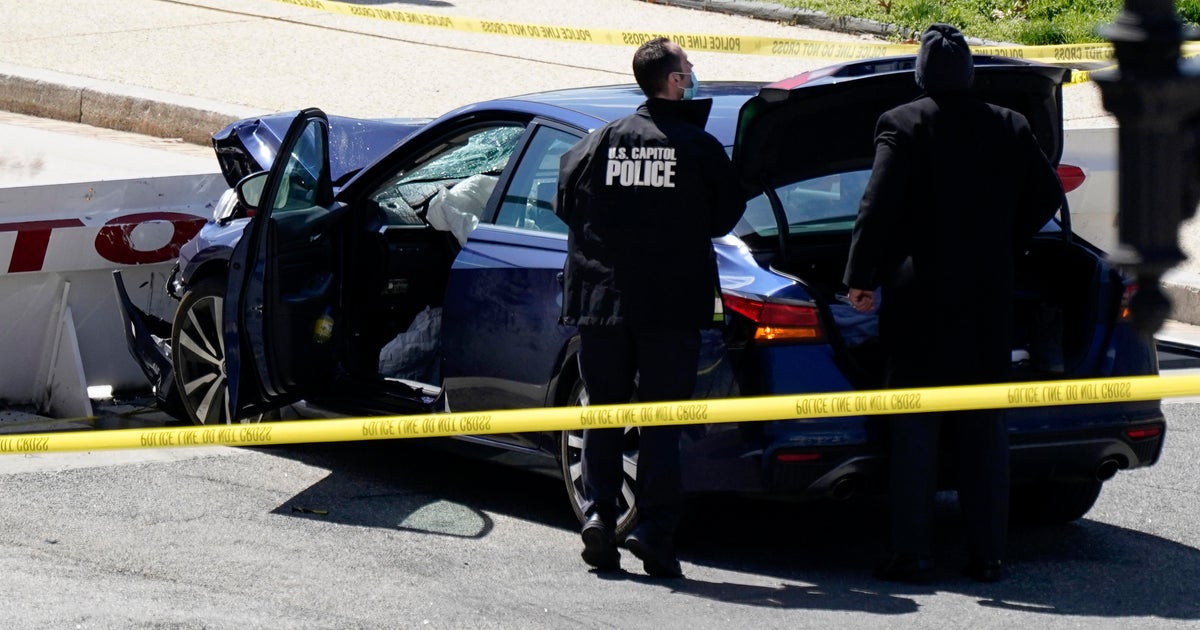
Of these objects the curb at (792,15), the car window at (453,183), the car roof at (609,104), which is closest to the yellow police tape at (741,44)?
the curb at (792,15)

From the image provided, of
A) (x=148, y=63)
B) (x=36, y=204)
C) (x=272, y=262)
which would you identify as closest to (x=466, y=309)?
(x=272, y=262)

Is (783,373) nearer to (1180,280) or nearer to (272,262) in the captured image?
(272,262)

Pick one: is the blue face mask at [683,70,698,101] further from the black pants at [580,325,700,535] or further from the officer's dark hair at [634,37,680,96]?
the black pants at [580,325,700,535]

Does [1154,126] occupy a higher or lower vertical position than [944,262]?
higher

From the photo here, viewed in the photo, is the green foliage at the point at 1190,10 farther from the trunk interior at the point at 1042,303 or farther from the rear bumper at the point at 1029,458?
the rear bumper at the point at 1029,458

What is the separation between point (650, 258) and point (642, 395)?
450 millimetres

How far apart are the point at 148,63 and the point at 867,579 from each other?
10929 millimetres

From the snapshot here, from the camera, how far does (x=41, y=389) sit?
25.9ft

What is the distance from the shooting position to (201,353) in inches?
280

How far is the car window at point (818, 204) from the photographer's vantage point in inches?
221

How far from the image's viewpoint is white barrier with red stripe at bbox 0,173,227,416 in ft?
25.5

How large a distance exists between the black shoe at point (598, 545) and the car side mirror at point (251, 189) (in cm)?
226

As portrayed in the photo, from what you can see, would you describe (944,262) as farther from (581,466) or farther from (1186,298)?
(1186,298)

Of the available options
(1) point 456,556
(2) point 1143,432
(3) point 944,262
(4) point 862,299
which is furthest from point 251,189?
(2) point 1143,432
